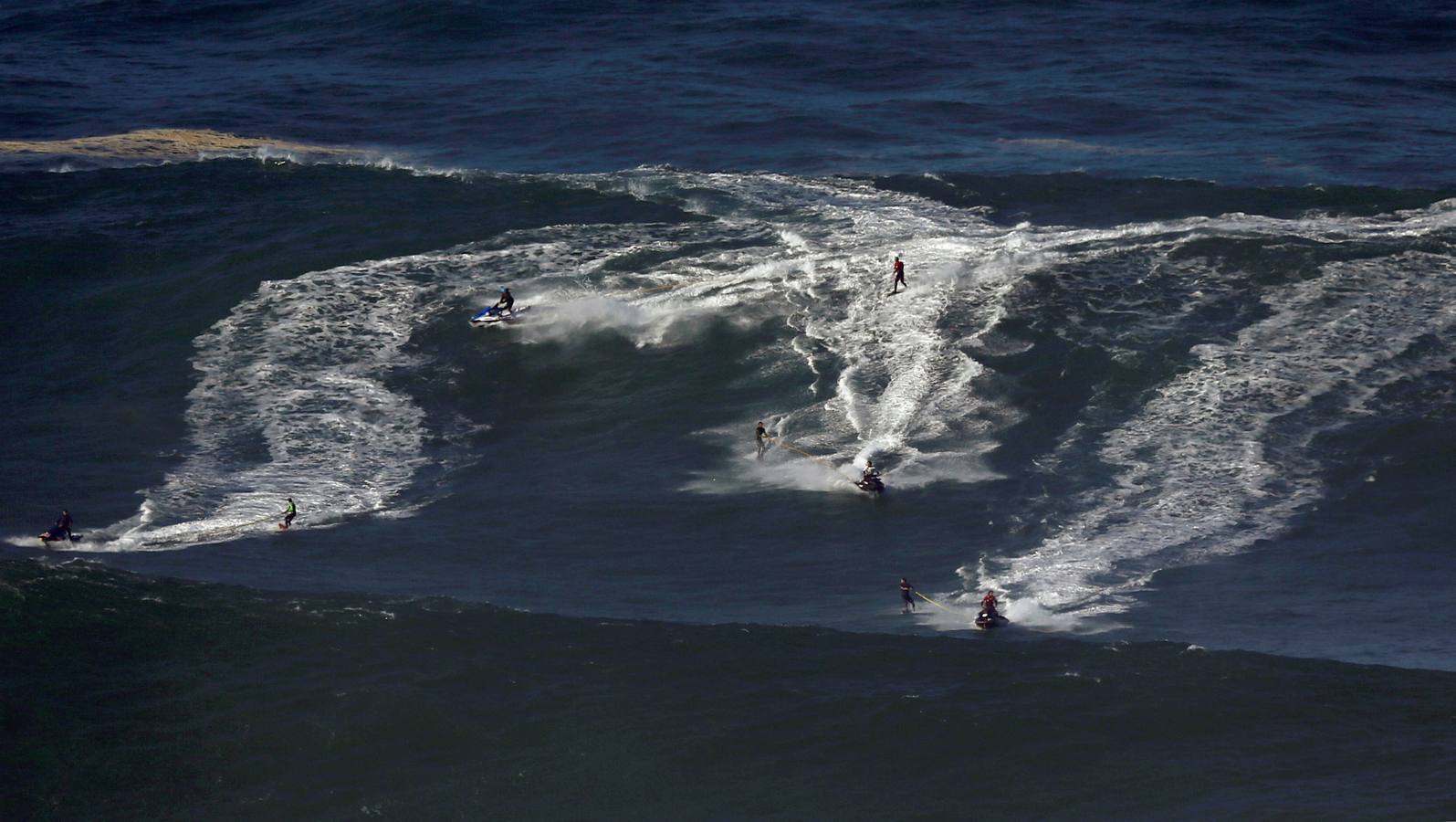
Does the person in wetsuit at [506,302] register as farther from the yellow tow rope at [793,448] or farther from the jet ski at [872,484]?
the jet ski at [872,484]

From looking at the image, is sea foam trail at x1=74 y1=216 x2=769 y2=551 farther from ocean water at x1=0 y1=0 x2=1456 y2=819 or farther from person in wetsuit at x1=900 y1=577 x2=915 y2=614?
person in wetsuit at x1=900 y1=577 x2=915 y2=614

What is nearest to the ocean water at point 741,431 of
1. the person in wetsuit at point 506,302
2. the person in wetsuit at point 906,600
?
the person in wetsuit at point 906,600

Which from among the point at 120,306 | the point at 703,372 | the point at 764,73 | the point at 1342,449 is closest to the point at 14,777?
the point at 703,372

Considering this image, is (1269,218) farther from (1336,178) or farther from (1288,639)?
(1288,639)

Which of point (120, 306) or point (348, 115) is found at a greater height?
point (348, 115)

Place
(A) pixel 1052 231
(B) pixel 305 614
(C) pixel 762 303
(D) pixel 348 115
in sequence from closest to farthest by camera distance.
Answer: (B) pixel 305 614 → (C) pixel 762 303 → (A) pixel 1052 231 → (D) pixel 348 115

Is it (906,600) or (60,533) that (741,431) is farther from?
(60,533)
